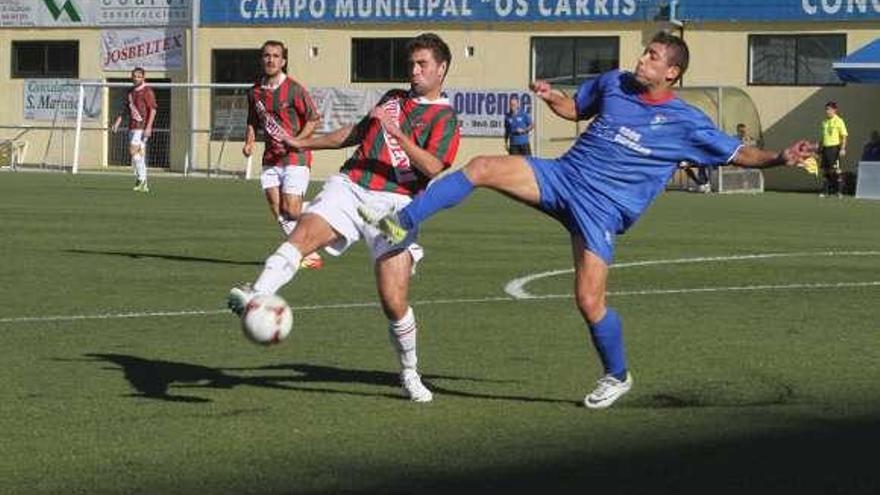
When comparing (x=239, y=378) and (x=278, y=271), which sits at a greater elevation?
(x=278, y=271)

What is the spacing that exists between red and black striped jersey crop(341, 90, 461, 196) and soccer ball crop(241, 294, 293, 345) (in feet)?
4.25

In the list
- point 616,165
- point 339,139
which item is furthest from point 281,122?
point 616,165

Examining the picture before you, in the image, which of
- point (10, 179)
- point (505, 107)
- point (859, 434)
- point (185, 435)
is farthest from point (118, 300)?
point (505, 107)

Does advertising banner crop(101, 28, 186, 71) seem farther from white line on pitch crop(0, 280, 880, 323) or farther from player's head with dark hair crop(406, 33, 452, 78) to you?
player's head with dark hair crop(406, 33, 452, 78)

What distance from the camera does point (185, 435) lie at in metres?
9.02

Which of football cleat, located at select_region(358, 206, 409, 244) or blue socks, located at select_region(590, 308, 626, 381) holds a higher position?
football cleat, located at select_region(358, 206, 409, 244)

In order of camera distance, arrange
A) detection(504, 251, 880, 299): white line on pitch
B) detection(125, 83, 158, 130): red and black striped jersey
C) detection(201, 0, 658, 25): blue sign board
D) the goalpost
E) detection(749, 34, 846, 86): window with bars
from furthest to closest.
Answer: the goalpost, detection(201, 0, 658, 25): blue sign board, detection(749, 34, 846, 86): window with bars, detection(125, 83, 158, 130): red and black striped jersey, detection(504, 251, 880, 299): white line on pitch

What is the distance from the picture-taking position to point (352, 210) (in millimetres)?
10352

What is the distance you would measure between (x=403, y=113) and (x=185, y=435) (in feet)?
7.69

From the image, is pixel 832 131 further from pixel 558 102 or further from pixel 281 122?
pixel 558 102

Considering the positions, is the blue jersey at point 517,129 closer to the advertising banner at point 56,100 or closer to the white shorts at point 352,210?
the advertising banner at point 56,100

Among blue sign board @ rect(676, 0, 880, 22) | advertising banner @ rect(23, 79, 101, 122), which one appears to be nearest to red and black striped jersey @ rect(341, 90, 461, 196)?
blue sign board @ rect(676, 0, 880, 22)

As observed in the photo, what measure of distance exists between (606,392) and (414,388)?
3.25 feet

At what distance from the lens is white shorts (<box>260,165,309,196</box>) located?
19.6 meters
